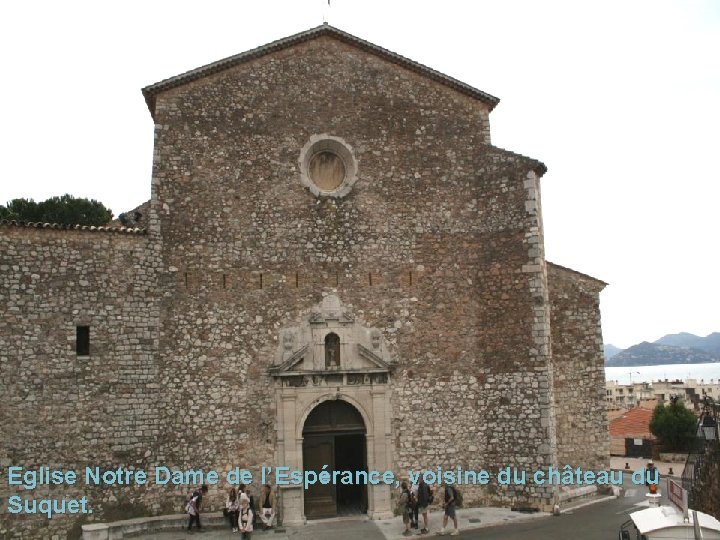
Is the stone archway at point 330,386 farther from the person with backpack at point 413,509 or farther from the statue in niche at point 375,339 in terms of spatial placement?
the person with backpack at point 413,509

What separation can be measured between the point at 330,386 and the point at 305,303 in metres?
2.07

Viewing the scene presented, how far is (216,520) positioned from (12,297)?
650 cm

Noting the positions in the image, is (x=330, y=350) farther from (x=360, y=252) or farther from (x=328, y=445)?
(x=360, y=252)

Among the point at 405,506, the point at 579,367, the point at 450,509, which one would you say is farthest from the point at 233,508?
the point at 579,367

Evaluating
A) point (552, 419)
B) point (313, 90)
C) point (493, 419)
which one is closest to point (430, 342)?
A: point (493, 419)

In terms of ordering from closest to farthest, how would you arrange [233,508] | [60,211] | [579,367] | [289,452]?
[233,508] → [289,452] → [579,367] → [60,211]

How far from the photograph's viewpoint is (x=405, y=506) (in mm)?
13508

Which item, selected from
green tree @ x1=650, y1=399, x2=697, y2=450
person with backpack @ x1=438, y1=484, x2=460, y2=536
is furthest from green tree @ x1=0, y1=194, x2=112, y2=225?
green tree @ x1=650, y1=399, x2=697, y2=450

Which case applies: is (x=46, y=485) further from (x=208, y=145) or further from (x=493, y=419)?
(x=493, y=419)

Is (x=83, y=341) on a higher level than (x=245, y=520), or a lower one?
higher

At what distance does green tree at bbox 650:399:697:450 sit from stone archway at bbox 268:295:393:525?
1948cm

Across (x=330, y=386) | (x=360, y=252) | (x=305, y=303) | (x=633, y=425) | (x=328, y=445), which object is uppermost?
(x=360, y=252)

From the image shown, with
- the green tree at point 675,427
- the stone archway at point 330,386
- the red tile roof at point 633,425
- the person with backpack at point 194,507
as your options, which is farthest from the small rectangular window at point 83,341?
the red tile roof at point 633,425

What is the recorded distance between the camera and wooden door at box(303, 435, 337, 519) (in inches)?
567
